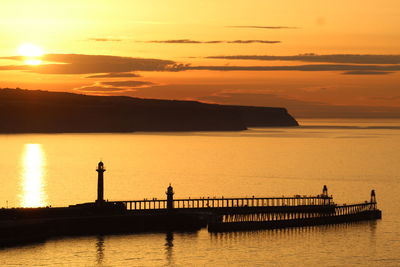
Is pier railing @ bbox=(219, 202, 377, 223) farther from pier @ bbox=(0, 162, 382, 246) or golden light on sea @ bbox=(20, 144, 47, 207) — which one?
golden light on sea @ bbox=(20, 144, 47, 207)

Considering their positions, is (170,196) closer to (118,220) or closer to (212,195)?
(118,220)

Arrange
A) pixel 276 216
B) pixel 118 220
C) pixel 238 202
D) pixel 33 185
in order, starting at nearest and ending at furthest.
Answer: pixel 118 220, pixel 276 216, pixel 238 202, pixel 33 185

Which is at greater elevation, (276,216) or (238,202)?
(238,202)

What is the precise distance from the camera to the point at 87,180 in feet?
480

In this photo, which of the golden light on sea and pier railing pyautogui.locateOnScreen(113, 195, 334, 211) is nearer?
pier railing pyautogui.locateOnScreen(113, 195, 334, 211)

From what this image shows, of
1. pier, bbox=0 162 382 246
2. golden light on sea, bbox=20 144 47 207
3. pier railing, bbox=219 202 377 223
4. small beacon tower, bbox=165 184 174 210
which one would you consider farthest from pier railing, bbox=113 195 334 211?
golden light on sea, bbox=20 144 47 207

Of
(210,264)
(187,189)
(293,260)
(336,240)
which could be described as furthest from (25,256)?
(187,189)

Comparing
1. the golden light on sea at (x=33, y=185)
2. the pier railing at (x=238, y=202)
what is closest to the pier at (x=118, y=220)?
the pier railing at (x=238, y=202)

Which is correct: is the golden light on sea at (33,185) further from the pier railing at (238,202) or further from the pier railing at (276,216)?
the pier railing at (276,216)

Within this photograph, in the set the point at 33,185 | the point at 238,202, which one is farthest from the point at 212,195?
the point at 33,185

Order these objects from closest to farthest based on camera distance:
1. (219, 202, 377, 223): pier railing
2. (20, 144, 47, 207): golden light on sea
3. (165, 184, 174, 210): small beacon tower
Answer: (165, 184, 174, 210): small beacon tower → (219, 202, 377, 223): pier railing → (20, 144, 47, 207): golden light on sea

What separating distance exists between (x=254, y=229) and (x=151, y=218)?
9812 millimetres

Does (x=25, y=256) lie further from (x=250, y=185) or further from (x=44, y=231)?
(x=250, y=185)

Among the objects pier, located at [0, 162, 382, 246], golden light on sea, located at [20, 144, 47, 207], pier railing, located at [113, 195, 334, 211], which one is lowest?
pier, located at [0, 162, 382, 246]
